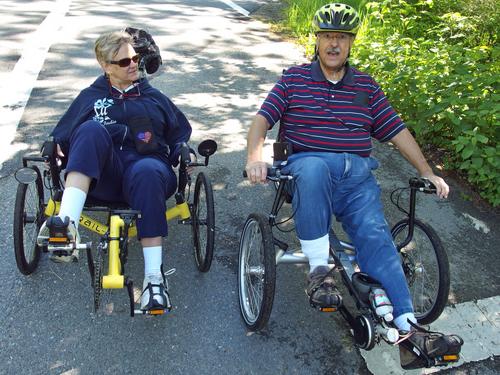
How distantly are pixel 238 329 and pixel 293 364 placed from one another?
38cm

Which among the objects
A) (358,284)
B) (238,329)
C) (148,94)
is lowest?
(238,329)

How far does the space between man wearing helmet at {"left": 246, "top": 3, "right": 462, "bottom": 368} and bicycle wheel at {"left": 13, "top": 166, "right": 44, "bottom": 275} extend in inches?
52.4

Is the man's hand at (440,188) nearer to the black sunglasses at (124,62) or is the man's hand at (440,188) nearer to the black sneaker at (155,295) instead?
the black sneaker at (155,295)

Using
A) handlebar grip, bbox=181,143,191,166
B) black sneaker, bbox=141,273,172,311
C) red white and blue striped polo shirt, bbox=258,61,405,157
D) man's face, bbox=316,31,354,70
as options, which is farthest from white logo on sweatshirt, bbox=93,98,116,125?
man's face, bbox=316,31,354,70

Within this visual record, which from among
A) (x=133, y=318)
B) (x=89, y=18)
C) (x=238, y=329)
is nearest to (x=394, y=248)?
(x=238, y=329)

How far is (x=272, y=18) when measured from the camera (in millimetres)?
9914

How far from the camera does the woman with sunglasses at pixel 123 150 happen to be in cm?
261

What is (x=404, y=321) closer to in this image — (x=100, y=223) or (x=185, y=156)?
(x=185, y=156)

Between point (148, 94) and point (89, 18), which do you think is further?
point (89, 18)

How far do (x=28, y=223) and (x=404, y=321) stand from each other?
2239 millimetres

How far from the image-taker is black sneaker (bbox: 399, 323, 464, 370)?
2203 mm

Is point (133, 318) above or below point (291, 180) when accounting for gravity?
below

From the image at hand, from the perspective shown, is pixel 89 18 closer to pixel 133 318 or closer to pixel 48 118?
pixel 48 118

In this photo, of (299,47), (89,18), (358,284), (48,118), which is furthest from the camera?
(89,18)
